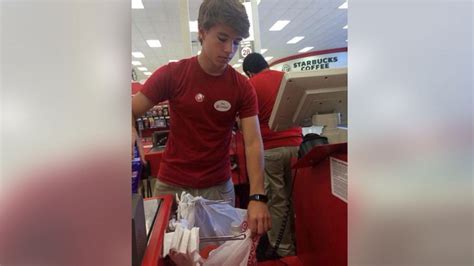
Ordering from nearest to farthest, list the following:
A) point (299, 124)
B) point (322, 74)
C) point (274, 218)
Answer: point (322, 74) < point (299, 124) < point (274, 218)

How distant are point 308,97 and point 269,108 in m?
0.94

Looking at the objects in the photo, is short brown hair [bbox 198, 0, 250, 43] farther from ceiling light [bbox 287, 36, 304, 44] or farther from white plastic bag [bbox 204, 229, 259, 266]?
ceiling light [bbox 287, 36, 304, 44]

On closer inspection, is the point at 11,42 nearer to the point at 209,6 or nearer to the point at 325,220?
the point at 209,6

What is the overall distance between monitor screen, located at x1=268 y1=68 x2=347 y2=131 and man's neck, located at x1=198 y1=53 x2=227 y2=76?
0.88 feet

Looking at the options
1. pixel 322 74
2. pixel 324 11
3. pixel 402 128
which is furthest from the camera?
pixel 324 11

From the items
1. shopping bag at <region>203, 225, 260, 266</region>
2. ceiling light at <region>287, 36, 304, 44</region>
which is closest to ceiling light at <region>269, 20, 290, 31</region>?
ceiling light at <region>287, 36, 304, 44</region>

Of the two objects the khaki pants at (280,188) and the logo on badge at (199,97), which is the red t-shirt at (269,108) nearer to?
the khaki pants at (280,188)

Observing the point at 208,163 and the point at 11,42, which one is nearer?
the point at 11,42

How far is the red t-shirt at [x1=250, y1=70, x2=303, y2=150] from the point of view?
206 centimetres

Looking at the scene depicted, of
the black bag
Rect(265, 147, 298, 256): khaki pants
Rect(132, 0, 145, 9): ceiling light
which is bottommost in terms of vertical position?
Rect(265, 147, 298, 256): khaki pants

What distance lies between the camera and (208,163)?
121 centimetres

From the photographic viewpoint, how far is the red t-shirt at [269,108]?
2062mm

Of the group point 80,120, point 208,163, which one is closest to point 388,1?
point 80,120

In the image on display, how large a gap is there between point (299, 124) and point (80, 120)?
1177mm
